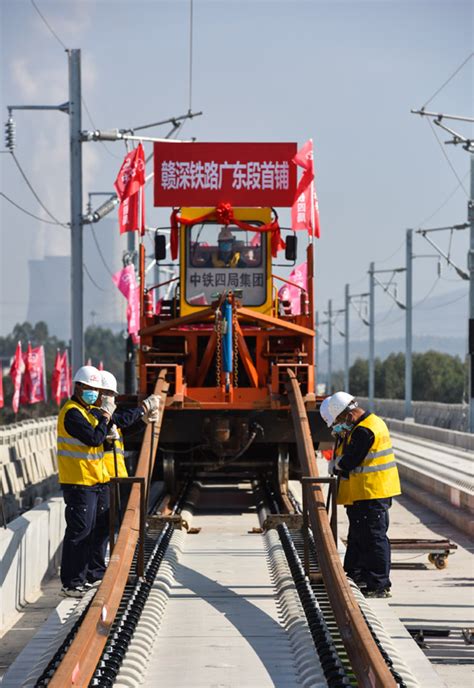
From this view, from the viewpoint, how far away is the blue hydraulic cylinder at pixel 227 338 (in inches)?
677

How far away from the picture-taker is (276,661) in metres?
8.61

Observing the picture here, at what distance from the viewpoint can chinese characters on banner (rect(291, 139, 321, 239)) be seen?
20.4 meters

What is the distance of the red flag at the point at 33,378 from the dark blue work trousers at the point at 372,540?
3449cm

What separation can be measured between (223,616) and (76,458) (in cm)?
238

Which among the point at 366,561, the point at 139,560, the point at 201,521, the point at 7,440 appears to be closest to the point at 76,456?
the point at 139,560

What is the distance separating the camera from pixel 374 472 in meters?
11.6

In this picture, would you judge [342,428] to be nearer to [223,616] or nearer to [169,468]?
[223,616]

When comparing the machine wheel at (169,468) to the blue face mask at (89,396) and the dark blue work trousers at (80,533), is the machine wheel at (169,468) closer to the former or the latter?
the dark blue work trousers at (80,533)

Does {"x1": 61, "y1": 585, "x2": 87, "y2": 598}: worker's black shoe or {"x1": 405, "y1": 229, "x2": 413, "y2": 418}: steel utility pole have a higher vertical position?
{"x1": 405, "y1": 229, "x2": 413, "y2": 418}: steel utility pole

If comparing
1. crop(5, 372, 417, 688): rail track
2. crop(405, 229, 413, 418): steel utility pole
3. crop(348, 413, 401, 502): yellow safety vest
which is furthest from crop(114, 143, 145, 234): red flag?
crop(405, 229, 413, 418): steel utility pole

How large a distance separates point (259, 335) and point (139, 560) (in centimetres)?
789

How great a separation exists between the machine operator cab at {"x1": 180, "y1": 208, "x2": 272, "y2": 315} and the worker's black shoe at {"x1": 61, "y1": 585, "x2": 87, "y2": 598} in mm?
8322

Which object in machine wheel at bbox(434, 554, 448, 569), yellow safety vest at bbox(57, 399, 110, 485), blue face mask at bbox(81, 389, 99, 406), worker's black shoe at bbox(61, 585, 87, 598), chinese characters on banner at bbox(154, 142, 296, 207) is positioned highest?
chinese characters on banner at bbox(154, 142, 296, 207)

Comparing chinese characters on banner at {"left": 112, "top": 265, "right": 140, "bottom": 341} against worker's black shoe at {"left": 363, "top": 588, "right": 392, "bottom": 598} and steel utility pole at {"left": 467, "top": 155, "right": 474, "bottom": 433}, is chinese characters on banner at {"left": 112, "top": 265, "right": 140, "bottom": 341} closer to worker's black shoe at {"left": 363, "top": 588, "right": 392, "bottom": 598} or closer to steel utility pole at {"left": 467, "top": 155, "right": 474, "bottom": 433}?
steel utility pole at {"left": 467, "top": 155, "right": 474, "bottom": 433}
